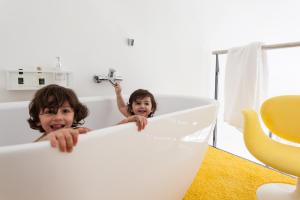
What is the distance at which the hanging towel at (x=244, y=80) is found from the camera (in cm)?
178

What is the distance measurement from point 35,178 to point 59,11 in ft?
4.32

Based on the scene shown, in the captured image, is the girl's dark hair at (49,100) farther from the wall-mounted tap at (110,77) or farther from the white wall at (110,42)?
the wall-mounted tap at (110,77)

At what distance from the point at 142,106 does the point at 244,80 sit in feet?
3.03

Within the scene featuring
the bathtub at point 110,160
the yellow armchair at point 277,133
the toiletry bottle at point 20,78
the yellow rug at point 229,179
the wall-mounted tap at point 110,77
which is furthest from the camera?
the wall-mounted tap at point 110,77

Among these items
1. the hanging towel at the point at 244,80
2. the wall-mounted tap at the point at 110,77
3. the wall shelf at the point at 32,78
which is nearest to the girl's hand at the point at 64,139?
the wall shelf at the point at 32,78

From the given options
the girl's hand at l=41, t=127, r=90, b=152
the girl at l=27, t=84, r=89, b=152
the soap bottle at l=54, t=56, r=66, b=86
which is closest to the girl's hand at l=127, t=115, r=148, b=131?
the girl's hand at l=41, t=127, r=90, b=152

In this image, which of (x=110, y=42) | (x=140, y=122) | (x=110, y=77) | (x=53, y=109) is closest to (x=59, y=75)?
(x=110, y=77)

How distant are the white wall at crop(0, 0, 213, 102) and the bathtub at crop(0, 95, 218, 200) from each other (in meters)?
0.46

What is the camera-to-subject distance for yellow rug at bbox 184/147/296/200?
1.26m

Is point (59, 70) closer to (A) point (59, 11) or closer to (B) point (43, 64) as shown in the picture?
(B) point (43, 64)

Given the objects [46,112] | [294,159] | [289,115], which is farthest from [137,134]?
[289,115]

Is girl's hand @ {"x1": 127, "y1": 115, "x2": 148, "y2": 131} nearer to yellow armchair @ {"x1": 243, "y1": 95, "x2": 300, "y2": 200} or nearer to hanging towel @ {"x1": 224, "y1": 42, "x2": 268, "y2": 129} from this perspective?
yellow armchair @ {"x1": 243, "y1": 95, "x2": 300, "y2": 200}

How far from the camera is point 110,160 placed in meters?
0.65

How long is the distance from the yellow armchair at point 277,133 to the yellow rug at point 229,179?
0.10 meters
